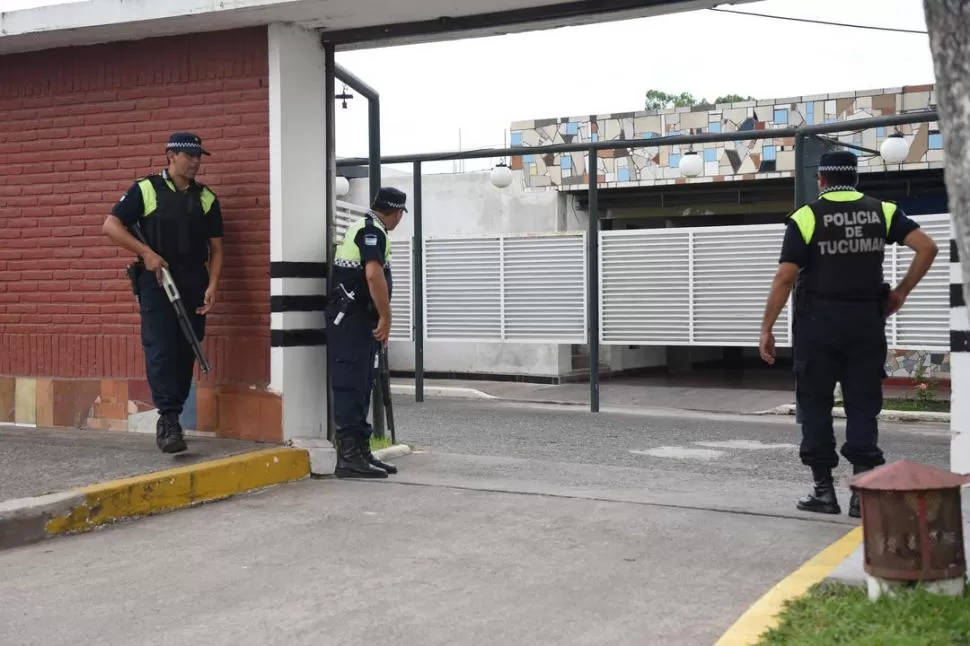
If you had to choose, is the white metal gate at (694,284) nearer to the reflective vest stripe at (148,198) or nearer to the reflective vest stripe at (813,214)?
the reflective vest stripe at (813,214)

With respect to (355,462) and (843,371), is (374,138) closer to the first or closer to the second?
(355,462)

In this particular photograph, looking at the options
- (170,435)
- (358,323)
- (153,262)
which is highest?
(153,262)

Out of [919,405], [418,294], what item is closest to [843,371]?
[418,294]

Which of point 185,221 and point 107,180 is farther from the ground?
point 107,180

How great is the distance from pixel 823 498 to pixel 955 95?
3.60 meters

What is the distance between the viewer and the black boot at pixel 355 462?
7113 millimetres

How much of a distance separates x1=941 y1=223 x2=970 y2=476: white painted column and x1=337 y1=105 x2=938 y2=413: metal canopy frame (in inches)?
174

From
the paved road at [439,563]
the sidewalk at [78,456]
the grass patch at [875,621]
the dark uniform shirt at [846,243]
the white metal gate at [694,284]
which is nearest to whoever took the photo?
the grass patch at [875,621]

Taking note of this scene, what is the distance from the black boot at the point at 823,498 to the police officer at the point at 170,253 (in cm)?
367

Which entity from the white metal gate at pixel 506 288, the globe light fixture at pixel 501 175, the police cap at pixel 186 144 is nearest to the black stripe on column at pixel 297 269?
the police cap at pixel 186 144

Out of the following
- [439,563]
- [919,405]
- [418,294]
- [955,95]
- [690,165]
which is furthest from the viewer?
[690,165]

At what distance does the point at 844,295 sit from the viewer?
5.71m

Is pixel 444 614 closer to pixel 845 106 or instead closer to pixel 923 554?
pixel 923 554

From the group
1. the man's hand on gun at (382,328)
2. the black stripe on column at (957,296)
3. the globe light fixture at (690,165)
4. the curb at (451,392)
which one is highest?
the globe light fixture at (690,165)
